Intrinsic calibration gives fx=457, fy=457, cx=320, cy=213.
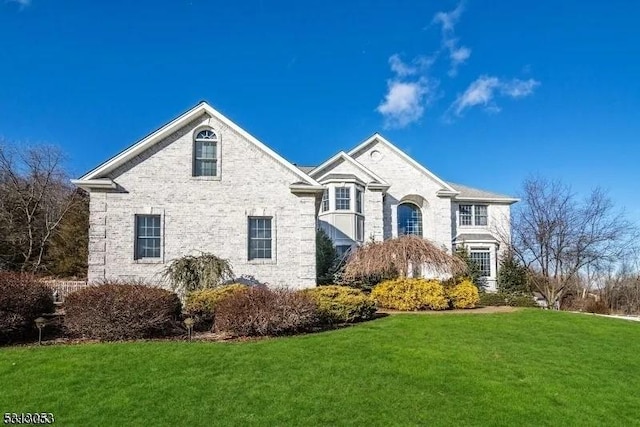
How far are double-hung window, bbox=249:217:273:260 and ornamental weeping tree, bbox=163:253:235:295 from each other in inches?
66.8

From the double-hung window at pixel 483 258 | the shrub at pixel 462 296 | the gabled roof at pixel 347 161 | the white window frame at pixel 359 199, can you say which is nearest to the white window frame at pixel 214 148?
the gabled roof at pixel 347 161

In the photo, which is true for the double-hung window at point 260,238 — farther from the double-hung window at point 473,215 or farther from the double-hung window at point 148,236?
the double-hung window at point 473,215

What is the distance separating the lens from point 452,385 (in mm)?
8383

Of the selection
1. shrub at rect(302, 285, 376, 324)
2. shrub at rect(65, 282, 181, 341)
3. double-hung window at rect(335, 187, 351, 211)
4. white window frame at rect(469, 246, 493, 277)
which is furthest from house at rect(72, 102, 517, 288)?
white window frame at rect(469, 246, 493, 277)

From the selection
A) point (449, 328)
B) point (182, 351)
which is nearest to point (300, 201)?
point (449, 328)

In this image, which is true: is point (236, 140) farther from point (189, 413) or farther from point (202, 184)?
point (189, 413)

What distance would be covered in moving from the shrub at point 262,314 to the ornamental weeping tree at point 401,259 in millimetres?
7190

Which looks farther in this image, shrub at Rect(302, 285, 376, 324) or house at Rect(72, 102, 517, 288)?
house at Rect(72, 102, 517, 288)

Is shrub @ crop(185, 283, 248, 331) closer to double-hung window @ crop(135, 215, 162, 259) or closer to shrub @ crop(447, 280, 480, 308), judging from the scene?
double-hung window @ crop(135, 215, 162, 259)

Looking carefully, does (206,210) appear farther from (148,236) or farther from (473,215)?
(473,215)

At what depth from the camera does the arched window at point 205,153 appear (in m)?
17.5

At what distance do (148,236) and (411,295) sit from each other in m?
10.1

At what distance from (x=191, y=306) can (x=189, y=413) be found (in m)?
6.40

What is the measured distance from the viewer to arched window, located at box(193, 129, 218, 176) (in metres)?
17.5
